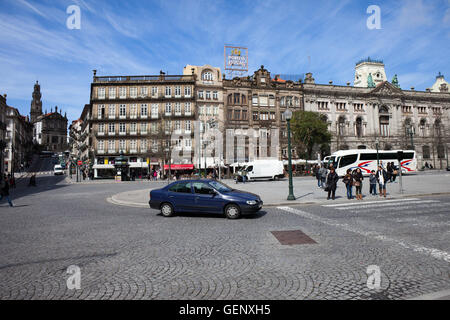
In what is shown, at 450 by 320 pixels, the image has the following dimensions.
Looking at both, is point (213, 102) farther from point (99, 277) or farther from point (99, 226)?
point (99, 277)

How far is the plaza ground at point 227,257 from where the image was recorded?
3.93 m

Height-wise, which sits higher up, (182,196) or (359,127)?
(359,127)

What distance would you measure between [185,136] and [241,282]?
48191 millimetres

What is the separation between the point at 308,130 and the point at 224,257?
146 feet

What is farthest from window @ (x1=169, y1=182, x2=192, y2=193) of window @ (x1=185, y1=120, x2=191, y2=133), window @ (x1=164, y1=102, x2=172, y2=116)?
window @ (x1=164, y1=102, x2=172, y2=116)

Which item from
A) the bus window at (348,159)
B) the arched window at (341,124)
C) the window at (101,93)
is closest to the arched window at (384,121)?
the arched window at (341,124)

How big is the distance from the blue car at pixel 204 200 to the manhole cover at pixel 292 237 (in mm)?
2245

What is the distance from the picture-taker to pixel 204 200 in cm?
982

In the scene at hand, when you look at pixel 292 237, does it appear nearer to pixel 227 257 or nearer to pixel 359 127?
pixel 227 257

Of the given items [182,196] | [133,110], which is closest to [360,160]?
[182,196]

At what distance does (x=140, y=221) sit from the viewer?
9.41m

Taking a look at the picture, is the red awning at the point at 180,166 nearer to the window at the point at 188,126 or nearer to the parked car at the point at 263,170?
the window at the point at 188,126

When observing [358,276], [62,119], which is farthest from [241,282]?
[62,119]

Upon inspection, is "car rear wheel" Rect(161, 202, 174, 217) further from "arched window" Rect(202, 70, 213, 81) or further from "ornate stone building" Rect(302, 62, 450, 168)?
"ornate stone building" Rect(302, 62, 450, 168)
